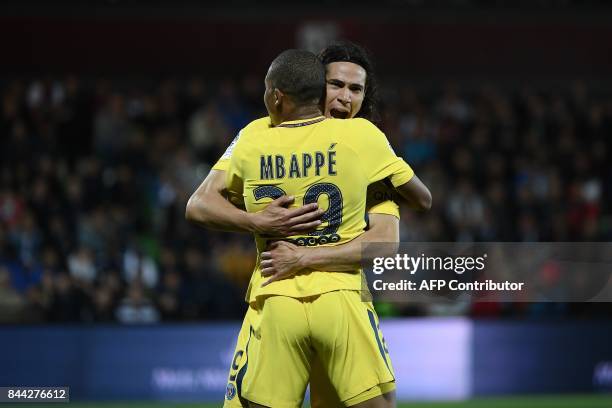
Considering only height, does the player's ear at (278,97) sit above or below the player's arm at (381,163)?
above

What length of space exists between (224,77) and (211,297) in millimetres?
6608

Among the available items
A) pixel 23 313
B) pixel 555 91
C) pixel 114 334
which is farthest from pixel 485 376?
pixel 555 91

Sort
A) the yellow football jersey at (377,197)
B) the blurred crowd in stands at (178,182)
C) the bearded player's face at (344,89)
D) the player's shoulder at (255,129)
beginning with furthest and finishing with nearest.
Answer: the blurred crowd in stands at (178,182), the bearded player's face at (344,89), the yellow football jersey at (377,197), the player's shoulder at (255,129)

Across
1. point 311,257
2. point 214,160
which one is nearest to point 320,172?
point 311,257

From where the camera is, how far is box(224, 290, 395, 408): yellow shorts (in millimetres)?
4012

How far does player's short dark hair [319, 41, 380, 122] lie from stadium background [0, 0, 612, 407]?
8.79 feet

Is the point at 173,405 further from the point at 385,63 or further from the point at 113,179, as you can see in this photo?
the point at 385,63

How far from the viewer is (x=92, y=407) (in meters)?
10.6

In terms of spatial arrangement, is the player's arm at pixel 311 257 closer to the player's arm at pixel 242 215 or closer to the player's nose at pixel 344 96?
the player's arm at pixel 242 215

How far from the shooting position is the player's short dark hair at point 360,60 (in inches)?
192

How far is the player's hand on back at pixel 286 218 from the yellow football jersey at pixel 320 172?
0.03m

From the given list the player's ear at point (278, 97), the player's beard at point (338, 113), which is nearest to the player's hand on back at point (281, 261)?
the player's ear at point (278, 97)

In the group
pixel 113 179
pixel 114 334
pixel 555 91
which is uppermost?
pixel 555 91

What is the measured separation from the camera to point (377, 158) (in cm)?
408
